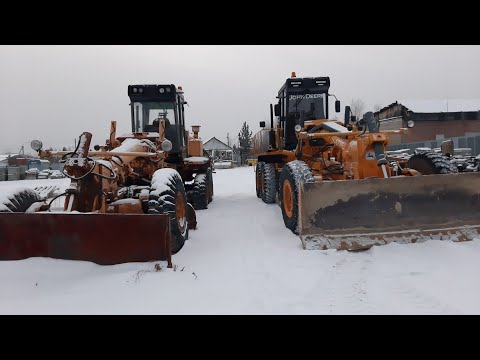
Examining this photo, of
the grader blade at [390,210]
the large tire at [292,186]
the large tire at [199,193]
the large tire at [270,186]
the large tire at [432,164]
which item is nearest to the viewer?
the grader blade at [390,210]

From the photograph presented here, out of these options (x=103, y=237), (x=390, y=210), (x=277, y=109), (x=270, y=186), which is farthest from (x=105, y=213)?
(x=277, y=109)

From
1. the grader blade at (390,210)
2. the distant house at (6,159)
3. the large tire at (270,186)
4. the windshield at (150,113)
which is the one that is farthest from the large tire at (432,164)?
the distant house at (6,159)

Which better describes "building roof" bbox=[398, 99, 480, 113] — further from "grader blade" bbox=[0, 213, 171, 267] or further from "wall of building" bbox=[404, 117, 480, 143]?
"grader blade" bbox=[0, 213, 171, 267]

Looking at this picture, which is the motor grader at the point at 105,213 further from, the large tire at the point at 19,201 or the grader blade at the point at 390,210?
the grader blade at the point at 390,210

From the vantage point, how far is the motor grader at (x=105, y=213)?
4.29 metres

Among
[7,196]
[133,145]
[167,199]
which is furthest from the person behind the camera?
[133,145]

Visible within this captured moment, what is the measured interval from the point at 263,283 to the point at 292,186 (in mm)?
2382

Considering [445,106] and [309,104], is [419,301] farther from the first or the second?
[445,106]

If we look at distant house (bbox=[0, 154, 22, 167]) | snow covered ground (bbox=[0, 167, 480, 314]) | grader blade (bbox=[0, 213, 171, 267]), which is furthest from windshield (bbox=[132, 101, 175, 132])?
distant house (bbox=[0, 154, 22, 167])

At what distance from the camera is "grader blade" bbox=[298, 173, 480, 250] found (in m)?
5.17

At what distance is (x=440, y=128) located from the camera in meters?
38.0

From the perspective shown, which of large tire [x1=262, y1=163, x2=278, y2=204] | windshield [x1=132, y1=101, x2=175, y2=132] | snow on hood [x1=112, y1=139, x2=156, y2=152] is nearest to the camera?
snow on hood [x1=112, y1=139, x2=156, y2=152]

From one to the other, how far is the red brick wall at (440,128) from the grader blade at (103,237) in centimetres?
3816

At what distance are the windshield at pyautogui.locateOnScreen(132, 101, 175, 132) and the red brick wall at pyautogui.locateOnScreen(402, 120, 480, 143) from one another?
1344 inches
